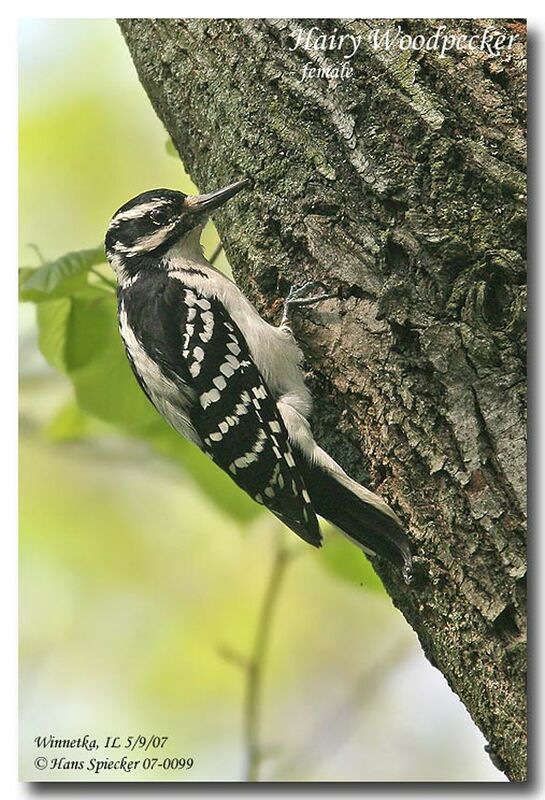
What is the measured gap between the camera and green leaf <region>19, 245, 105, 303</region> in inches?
84.0

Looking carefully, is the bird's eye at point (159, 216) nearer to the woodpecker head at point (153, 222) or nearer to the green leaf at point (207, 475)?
the woodpecker head at point (153, 222)

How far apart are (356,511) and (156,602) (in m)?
0.51

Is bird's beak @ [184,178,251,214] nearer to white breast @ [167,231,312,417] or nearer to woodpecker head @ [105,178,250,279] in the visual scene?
woodpecker head @ [105,178,250,279]

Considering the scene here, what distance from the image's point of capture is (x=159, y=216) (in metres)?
2.15

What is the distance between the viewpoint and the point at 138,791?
2039 mm

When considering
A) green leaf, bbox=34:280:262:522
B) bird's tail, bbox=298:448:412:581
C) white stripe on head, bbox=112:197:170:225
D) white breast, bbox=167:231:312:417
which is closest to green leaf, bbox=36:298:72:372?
green leaf, bbox=34:280:262:522

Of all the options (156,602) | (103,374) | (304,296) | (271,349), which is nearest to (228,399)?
(271,349)

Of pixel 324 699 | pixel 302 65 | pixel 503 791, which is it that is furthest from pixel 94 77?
pixel 503 791

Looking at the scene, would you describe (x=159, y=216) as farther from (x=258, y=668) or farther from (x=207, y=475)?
(x=258, y=668)

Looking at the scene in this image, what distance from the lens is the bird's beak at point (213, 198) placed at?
6.78 feet

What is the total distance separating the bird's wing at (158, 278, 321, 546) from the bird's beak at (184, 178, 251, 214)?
177mm

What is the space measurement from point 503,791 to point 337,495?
0.74m

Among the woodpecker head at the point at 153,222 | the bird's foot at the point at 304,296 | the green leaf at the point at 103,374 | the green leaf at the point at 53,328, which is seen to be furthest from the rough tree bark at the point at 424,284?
the green leaf at the point at 53,328

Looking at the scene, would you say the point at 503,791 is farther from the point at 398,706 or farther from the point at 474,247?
the point at 474,247
